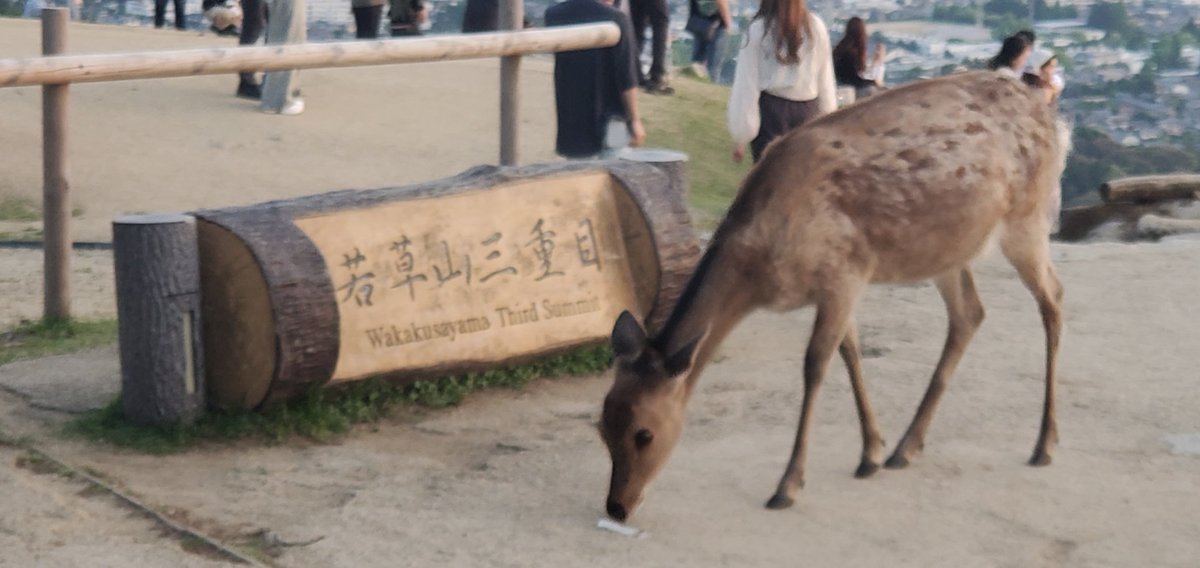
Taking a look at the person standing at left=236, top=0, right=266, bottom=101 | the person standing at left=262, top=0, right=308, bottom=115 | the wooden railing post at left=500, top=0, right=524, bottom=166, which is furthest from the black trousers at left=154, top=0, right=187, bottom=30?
the wooden railing post at left=500, top=0, right=524, bottom=166

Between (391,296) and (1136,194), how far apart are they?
7332 millimetres

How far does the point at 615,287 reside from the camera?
7.41 meters

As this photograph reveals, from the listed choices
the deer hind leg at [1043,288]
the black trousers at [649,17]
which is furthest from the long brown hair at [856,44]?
the deer hind leg at [1043,288]

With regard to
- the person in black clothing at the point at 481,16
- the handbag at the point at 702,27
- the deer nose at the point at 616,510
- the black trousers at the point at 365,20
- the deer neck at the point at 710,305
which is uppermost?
the person in black clothing at the point at 481,16

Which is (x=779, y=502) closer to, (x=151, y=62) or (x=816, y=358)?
(x=816, y=358)

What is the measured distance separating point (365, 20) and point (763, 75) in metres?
5.44

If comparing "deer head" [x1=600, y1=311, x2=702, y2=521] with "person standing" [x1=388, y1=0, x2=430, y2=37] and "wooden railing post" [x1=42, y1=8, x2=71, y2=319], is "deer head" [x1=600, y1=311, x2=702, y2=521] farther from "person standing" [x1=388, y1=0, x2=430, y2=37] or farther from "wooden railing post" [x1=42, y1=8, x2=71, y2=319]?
"person standing" [x1=388, y1=0, x2=430, y2=37]

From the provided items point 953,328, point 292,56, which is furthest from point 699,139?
point 953,328

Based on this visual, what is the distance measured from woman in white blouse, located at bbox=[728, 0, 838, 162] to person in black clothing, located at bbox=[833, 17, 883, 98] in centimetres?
356

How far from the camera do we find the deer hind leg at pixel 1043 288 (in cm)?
635

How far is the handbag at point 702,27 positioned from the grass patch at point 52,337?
909 centimetres

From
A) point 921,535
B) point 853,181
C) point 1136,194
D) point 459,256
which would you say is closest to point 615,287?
point 459,256

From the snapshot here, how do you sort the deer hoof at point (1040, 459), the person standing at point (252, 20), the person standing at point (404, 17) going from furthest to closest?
the person standing at point (404, 17) < the person standing at point (252, 20) < the deer hoof at point (1040, 459)

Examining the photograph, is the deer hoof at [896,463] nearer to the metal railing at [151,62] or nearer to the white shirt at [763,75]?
the white shirt at [763,75]
